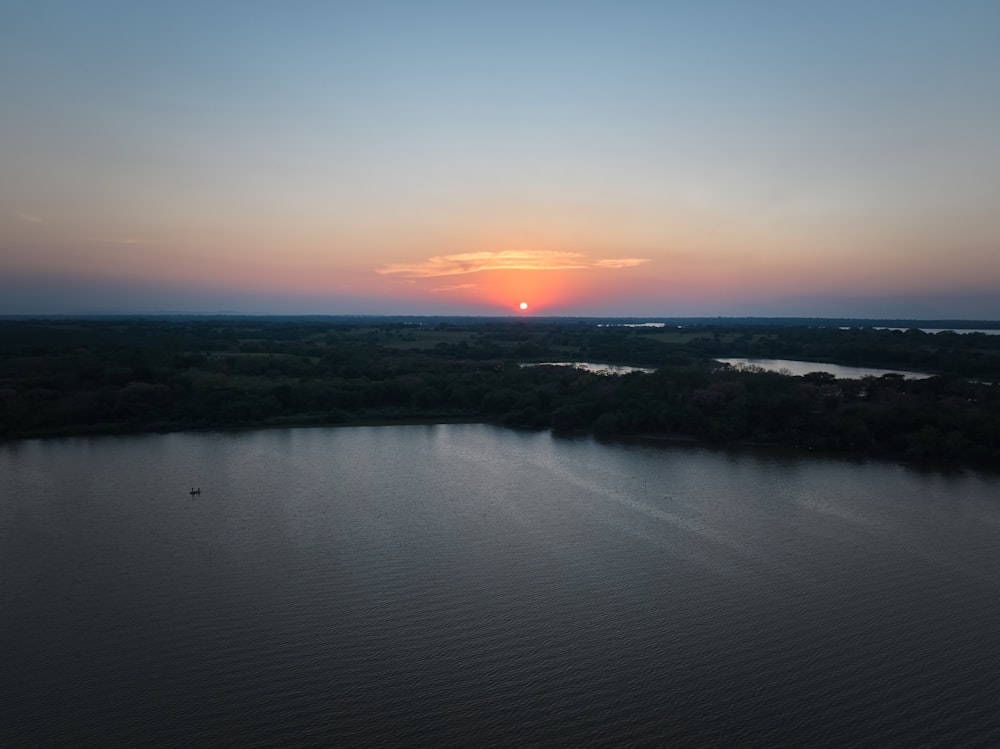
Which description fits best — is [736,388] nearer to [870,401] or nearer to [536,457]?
[870,401]

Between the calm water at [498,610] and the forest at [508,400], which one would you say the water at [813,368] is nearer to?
the forest at [508,400]

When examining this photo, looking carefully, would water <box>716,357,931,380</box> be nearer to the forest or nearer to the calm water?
the forest

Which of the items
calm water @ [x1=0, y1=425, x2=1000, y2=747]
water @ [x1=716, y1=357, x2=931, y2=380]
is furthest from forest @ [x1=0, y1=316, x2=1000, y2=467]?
water @ [x1=716, y1=357, x2=931, y2=380]

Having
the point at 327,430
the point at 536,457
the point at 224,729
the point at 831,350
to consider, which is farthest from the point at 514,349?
the point at 224,729

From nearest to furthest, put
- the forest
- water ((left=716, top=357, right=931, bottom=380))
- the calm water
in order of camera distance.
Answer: the calm water < the forest < water ((left=716, top=357, right=931, bottom=380))

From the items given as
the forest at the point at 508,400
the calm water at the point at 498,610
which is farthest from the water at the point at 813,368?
the calm water at the point at 498,610

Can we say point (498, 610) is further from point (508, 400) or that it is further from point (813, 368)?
point (813, 368)
